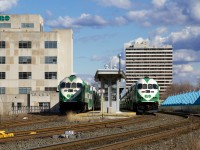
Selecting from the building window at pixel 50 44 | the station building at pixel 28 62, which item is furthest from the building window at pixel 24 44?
the building window at pixel 50 44

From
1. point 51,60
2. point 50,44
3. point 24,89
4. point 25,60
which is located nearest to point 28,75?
point 24,89

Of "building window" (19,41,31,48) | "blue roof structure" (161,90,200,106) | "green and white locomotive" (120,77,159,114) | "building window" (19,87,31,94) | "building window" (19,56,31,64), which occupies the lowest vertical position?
"blue roof structure" (161,90,200,106)

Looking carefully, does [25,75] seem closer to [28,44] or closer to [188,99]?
[28,44]

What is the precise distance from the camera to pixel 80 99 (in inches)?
1645

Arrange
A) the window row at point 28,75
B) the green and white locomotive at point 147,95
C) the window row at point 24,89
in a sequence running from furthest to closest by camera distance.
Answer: the window row at point 28,75 → the window row at point 24,89 → the green and white locomotive at point 147,95

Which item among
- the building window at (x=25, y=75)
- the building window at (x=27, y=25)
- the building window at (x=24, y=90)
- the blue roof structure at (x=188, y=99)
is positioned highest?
the building window at (x=27, y=25)

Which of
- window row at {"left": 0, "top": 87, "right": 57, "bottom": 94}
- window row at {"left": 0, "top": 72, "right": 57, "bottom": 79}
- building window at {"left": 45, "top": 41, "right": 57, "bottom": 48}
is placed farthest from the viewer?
building window at {"left": 45, "top": 41, "right": 57, "bottom": 48}

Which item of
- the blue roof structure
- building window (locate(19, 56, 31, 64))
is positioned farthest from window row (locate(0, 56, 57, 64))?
the blue roof structure

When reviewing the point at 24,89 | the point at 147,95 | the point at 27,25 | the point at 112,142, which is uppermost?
the point at 27,25

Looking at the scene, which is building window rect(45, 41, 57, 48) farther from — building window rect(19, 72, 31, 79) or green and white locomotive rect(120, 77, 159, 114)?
green and white locomotive rect(120, 77, 159, 114)

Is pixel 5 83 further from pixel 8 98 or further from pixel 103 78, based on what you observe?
pixel 103 78

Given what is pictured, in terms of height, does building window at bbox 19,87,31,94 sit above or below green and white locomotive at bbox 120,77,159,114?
below

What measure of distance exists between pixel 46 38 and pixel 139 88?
3745 cm

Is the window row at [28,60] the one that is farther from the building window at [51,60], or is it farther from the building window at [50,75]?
the building window at [50,75]
